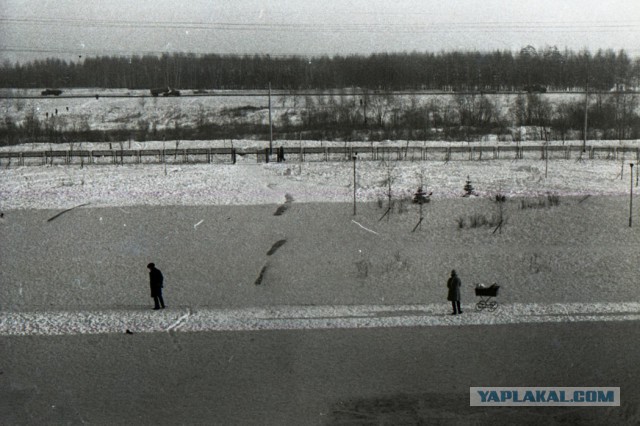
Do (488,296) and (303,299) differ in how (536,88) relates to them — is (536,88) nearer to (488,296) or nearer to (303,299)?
(488,296)

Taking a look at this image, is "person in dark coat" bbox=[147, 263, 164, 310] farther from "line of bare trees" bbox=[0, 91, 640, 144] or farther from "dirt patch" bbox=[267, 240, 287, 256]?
"line of bare trees" bbox=[0, 91, 640, 144]

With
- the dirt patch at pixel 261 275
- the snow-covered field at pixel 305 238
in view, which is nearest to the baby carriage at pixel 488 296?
the snow-covered field at pixel 305 238

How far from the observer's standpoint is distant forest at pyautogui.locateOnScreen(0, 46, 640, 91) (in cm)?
7412

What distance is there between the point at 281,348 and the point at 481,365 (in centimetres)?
315

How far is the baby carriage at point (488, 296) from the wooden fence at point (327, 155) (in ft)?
63.6

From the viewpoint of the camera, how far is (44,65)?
8050 centimetres

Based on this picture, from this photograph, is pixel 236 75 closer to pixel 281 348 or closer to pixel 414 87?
pixel 414 87

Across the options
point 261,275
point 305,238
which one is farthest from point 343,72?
point 261,275

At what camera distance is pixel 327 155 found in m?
34.0

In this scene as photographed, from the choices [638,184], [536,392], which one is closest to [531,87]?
[638,184]

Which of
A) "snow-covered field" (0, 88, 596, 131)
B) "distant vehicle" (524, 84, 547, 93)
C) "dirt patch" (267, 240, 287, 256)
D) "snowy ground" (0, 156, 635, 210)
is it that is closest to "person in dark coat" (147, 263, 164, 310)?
"dirt patch" (267, 240, 287, 256)

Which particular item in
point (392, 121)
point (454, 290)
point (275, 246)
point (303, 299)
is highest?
point (392, 121)

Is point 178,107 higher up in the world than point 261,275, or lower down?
higher up

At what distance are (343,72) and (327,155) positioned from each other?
4971 centimetres
